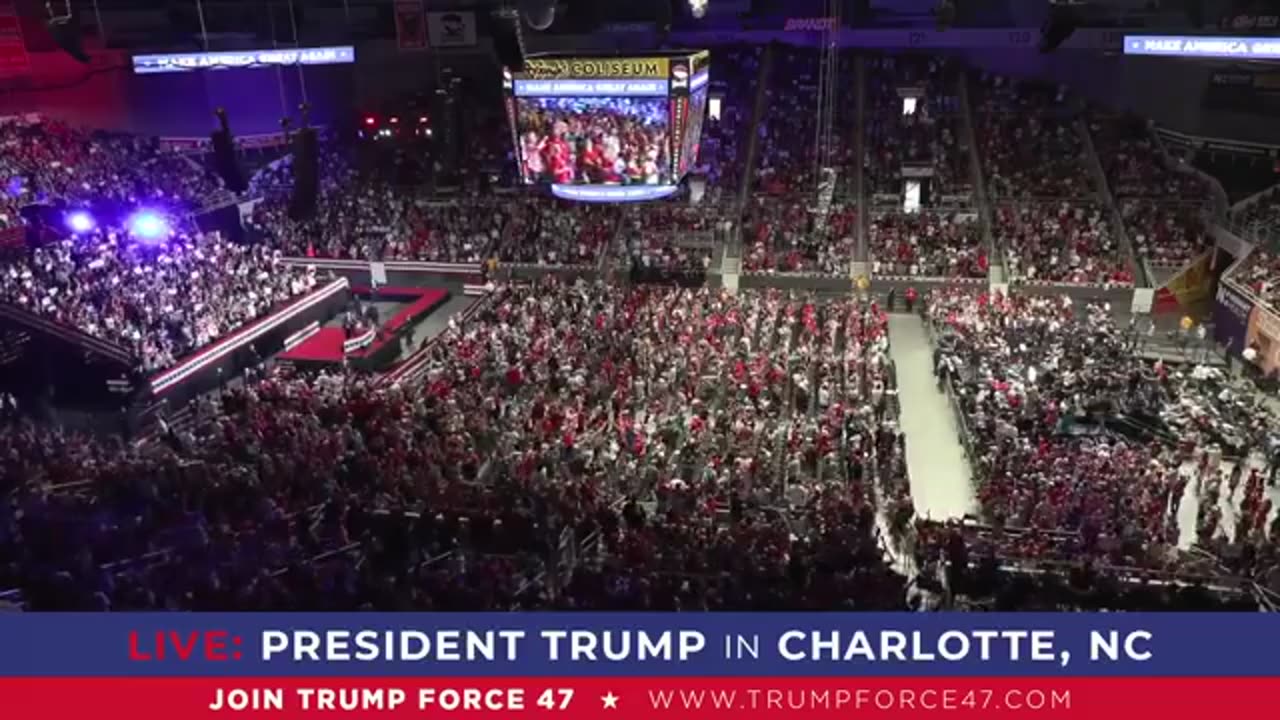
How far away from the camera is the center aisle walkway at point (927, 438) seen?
47.7 feet

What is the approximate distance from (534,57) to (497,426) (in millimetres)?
7810

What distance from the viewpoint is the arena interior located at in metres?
11.4

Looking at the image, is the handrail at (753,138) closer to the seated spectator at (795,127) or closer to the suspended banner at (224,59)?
the seated spectator at (795,127)

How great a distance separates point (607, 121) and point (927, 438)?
8802mm

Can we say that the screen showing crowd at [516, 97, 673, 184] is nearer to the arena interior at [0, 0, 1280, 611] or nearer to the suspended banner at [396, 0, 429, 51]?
the arena interior at [0, 0, 1280, 611]

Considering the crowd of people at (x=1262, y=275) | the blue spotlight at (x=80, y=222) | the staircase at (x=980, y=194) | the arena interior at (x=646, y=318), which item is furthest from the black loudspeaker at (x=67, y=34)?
the crowd of people at (x=1262, y=275)

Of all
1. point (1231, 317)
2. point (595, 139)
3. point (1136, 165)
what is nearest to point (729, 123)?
point (595, 139)

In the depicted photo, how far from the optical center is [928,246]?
80.3ft

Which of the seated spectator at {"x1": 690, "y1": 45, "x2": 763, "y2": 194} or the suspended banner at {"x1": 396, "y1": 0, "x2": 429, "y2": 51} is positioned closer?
the seated spectator at {"x1": 690, "y1": 45, "x2": 763, "y2": 194}

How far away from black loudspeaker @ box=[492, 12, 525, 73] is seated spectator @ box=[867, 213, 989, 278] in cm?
1043

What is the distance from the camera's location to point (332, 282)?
78.0 ft

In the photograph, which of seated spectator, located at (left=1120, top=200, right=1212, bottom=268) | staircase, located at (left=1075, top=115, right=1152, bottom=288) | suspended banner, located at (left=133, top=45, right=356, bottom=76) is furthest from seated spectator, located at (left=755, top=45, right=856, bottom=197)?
suspended banner, located at (left=133, top=45, right=356, bottom=76)

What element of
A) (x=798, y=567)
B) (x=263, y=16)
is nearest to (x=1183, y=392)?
(x=798, y=567)

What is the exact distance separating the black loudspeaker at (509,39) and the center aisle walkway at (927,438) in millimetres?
9551
